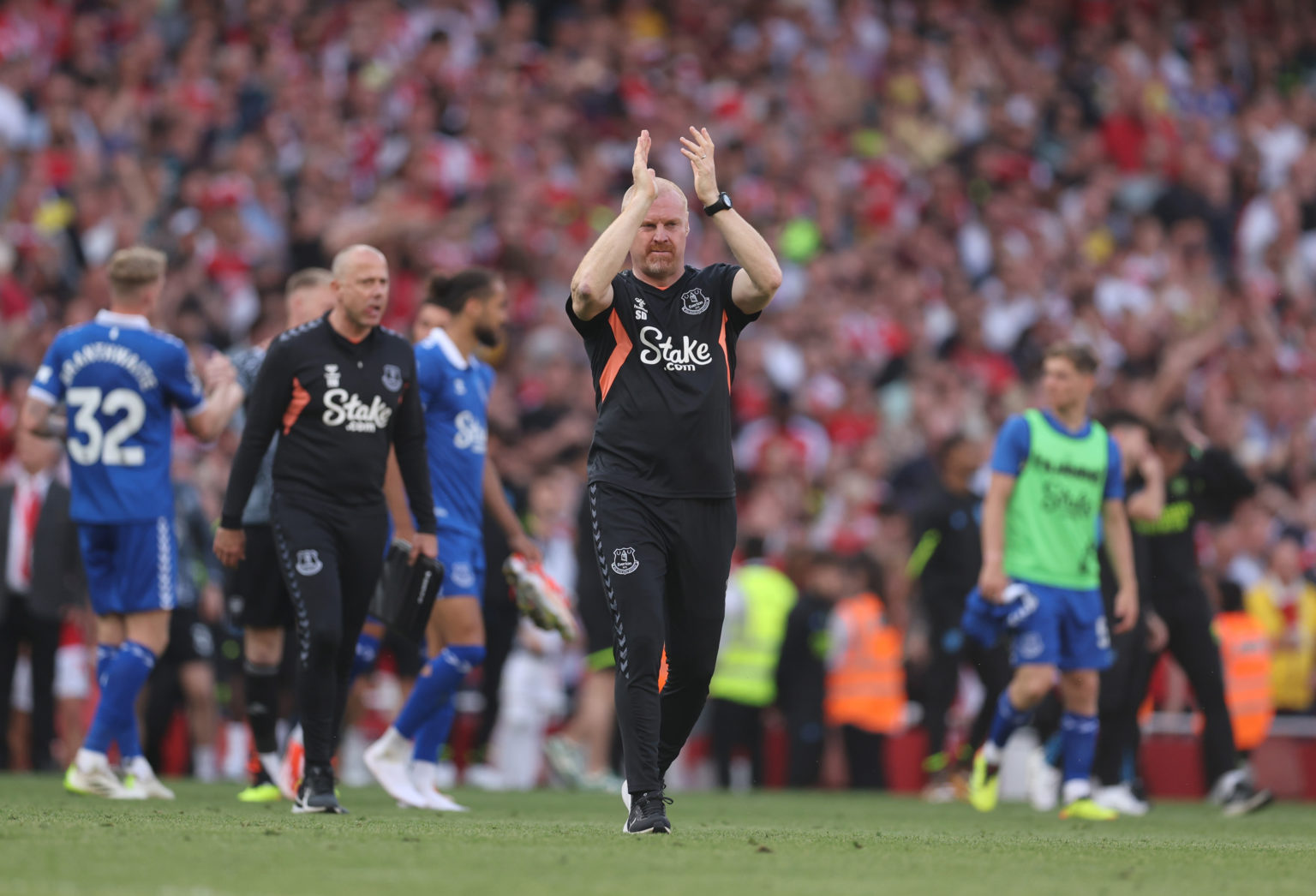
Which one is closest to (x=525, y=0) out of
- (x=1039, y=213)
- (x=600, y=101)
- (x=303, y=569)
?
(x=600, y=101)

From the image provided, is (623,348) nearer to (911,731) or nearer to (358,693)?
(358,693)

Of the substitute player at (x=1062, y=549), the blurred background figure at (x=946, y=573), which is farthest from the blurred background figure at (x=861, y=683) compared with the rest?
the substitute player at (x=1062, y=549)

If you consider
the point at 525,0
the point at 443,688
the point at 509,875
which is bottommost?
the point at 509,875

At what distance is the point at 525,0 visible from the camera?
22.0m

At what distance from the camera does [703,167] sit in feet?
23.3

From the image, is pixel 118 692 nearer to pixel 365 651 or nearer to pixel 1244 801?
pixel 365 651

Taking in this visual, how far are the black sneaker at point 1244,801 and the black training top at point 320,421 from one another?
19.3 ft

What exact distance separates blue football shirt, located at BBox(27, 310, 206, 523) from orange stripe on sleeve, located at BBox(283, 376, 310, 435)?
1.48 metres

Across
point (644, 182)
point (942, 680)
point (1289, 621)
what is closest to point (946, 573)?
point (942, 680)

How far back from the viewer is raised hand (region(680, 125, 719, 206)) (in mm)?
7008

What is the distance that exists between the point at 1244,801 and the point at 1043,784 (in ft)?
4.35

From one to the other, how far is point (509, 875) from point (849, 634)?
33.1 ft

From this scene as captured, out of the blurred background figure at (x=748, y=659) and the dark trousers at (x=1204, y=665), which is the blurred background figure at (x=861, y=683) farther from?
the dark trousers at (x=1204, y=665)

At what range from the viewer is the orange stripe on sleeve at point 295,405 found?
8125 millimetres
